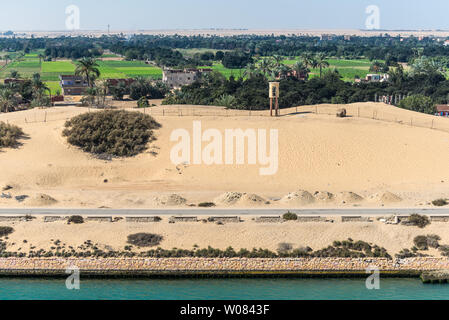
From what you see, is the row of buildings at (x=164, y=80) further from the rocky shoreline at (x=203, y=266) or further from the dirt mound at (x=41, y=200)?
the rocky shoreline at (x=203, y=266)

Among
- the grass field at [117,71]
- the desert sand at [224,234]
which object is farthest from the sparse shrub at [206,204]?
the grass field at [117,71]

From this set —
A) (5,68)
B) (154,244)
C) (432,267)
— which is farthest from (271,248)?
(5,68)

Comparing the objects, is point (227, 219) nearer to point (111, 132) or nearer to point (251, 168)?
point (251, 168)

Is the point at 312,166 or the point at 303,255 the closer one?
the point at 303,255

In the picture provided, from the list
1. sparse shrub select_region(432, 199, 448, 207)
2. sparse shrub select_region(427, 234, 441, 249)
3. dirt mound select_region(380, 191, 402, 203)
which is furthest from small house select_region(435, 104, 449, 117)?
sparse shrub select_region(427, 234, 441, 249)

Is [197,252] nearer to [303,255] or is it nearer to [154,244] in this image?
[154,244]

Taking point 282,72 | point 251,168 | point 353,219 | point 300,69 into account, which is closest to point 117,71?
point 282,72
